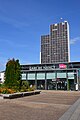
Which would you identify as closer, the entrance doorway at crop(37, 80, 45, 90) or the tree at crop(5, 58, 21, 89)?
the tree at crop(5, 58, 21, 89)

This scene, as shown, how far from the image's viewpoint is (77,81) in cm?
8050

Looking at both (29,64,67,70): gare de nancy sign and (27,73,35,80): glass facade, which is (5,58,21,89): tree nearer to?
(27,73,35,80): glass facade

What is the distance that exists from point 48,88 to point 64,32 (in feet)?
323

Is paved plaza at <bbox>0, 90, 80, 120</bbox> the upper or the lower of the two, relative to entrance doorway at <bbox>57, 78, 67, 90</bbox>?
lower

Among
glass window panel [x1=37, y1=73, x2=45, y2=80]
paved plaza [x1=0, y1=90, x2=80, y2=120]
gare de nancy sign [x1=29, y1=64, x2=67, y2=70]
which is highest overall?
gare de nancy sign [x1=29, y1=64, x2=67, y2=70]

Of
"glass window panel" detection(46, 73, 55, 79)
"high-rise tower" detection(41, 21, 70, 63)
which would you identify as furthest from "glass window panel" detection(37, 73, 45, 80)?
"high-rise tower" detection(41, 21, 70, 63)

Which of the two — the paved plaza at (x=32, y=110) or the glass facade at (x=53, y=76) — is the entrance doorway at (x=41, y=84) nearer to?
the glass facade at (x=53, y=76)

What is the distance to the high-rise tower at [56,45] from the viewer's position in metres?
166

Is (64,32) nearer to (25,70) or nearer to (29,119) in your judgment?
(25,70)

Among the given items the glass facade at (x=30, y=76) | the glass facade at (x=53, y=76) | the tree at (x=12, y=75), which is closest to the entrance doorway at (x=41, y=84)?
the glass facade at (x=53, y=76)

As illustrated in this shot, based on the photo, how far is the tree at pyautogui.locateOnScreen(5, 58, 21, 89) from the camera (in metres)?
39.4

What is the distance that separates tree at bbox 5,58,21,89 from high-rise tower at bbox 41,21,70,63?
122810 mm

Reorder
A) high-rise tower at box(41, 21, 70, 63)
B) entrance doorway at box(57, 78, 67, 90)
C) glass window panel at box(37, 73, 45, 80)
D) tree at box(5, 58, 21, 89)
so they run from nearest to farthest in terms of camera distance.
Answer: tree at box(5, 58, 21, 89) → entrance doorway at box(57, 78, 67, 90) → glass window panel at box(37, 73, 45, 80) → high-rise tower at box(41, 21, 70, 63)

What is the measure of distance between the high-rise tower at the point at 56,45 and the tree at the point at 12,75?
123m
